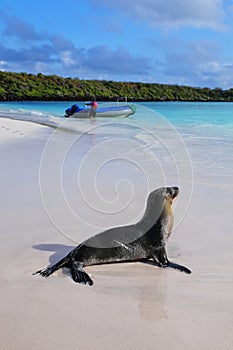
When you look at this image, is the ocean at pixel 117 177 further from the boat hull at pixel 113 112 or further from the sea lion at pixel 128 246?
the boat hull at pixel 113 112

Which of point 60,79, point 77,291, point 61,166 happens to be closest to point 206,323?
point 77,291

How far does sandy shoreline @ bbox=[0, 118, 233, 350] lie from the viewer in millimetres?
2539

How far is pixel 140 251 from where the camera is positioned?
3.77 metres

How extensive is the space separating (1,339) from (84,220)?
2483mm

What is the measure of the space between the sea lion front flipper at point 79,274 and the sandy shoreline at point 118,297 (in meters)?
0.06

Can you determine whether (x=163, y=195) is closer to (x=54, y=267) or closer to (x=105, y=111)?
(x=54, y=267)

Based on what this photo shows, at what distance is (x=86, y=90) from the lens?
277 feet

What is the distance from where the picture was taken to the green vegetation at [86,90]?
248 ft

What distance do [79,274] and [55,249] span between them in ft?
2.23

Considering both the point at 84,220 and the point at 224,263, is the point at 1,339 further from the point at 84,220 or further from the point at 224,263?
the point at 84,220

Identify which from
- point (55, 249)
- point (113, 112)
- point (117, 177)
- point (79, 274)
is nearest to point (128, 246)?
point (79, 274)

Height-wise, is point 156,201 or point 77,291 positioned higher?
point 156,201

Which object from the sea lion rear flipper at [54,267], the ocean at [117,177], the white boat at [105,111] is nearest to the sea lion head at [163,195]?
the ocean at [117,177]

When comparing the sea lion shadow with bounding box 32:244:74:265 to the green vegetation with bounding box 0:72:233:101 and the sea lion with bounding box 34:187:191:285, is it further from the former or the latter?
the green vegetation with bounding box 0:72:233:101
